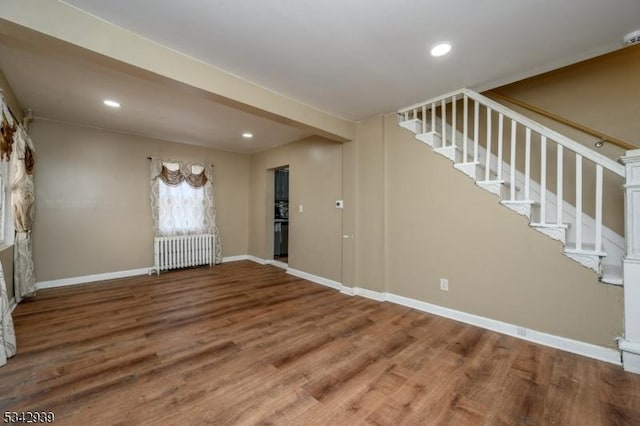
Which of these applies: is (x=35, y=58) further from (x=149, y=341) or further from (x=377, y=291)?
(x=377, y=291)

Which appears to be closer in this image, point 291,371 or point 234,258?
point 291,371

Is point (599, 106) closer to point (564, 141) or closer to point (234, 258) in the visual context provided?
point (564, 141)

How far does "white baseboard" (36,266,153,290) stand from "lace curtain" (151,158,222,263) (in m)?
0.78

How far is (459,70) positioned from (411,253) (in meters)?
2.11

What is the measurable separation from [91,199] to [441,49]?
5467mm

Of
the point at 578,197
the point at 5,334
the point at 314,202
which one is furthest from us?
the point at 314,202

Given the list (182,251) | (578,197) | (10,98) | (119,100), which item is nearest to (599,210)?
(578,197)

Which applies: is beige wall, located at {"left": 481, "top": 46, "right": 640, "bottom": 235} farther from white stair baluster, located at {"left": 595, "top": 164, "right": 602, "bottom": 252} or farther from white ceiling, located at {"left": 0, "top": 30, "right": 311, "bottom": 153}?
white ceiling, located at {"left": 0, "top": 30, "right": 311, "bottom": 153}

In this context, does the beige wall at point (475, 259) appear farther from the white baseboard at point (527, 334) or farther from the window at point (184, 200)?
the window at point (184, 200)

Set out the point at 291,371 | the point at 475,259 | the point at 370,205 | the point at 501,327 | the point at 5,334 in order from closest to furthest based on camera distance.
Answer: the point at 291,371 < the point at 5,334 < the point at 501,327 < the point at 475,259 < the point at 370,205

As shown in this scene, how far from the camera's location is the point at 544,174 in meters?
2.42

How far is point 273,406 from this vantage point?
1641mm

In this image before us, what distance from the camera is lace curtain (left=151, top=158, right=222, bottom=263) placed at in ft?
16.4

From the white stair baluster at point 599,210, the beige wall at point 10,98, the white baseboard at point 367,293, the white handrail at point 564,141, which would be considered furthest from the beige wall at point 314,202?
the beige wall at point 10,98
